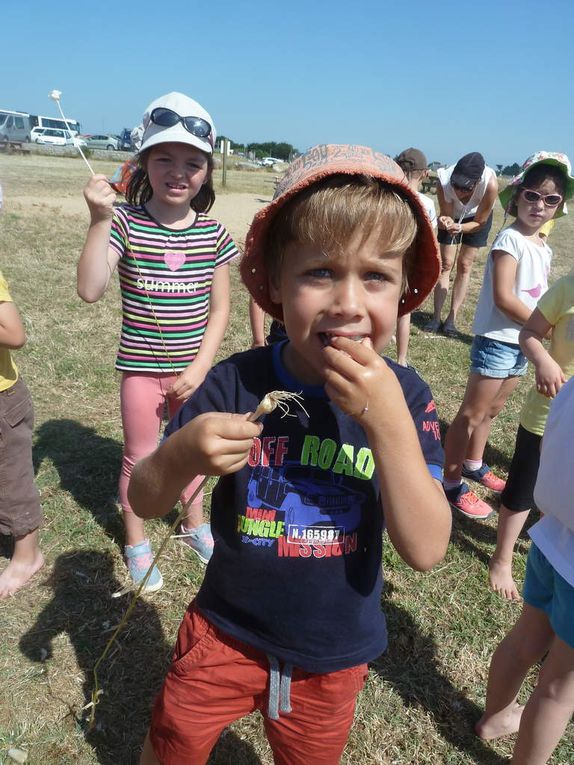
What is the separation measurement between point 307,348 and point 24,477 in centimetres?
194

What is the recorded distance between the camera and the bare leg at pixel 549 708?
1.72 m

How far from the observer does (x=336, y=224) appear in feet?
4.30

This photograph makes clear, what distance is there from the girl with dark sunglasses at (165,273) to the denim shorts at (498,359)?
1.60 meters

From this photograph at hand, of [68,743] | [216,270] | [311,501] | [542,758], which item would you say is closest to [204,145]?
[216,270]

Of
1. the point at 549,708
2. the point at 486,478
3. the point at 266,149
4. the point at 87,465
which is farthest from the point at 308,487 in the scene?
the point at 266,149

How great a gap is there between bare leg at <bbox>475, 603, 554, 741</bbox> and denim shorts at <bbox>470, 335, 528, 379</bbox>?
1.65m

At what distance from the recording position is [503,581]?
3.12m

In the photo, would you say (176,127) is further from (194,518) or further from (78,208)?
(78,208)

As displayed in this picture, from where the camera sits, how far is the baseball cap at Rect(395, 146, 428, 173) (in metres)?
5.57

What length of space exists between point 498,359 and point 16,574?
2.84m

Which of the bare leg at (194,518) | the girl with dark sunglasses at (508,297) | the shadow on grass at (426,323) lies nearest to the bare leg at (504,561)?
the girl with dark sunglasses at (508,297)

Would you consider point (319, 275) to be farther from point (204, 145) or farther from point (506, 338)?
point (506, 338)

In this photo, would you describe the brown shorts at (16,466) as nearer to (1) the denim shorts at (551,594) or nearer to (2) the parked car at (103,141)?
(1) the denim shorts at (551,594)

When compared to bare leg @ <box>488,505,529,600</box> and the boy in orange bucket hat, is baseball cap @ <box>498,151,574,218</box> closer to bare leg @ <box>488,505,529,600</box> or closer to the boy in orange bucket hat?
bare leg @ <box>488,505,529,600</box>
